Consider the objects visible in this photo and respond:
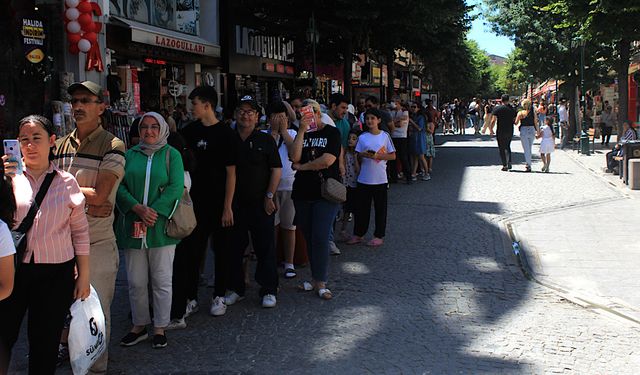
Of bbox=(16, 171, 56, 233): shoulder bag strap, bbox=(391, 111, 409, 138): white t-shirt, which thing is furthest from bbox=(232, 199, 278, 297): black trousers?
bbox=(391, 111, 409, 138): white t-shirt

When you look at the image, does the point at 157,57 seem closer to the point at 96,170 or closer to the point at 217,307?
the point at 217,307

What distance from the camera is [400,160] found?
15250 mm

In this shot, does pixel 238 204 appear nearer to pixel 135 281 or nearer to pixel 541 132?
pixel 135 281

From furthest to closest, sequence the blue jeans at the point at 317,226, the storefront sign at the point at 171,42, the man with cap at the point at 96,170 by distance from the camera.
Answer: the storefront sign at the point at 171,42 → the blue jeans at the point at 317,226 → the man with cap at the point at 96,170

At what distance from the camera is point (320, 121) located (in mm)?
6371

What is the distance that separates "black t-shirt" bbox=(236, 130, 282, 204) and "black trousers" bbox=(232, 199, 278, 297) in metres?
0.09

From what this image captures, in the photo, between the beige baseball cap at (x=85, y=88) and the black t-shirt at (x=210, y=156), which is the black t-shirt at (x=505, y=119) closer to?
the black t-shirt at (x=210, y=156)

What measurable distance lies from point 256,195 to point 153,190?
1273 millimetres

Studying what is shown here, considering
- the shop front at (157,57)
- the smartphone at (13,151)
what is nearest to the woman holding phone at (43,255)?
the smartphone at (13,151)

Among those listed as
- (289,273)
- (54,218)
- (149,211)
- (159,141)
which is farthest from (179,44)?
(54,218)

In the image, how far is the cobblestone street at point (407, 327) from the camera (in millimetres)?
4719

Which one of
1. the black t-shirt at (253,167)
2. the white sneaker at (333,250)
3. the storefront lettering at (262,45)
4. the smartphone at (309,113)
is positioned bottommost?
the white sneaker at (333,250)

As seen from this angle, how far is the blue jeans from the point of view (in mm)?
6262

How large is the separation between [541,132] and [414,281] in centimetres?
1078
